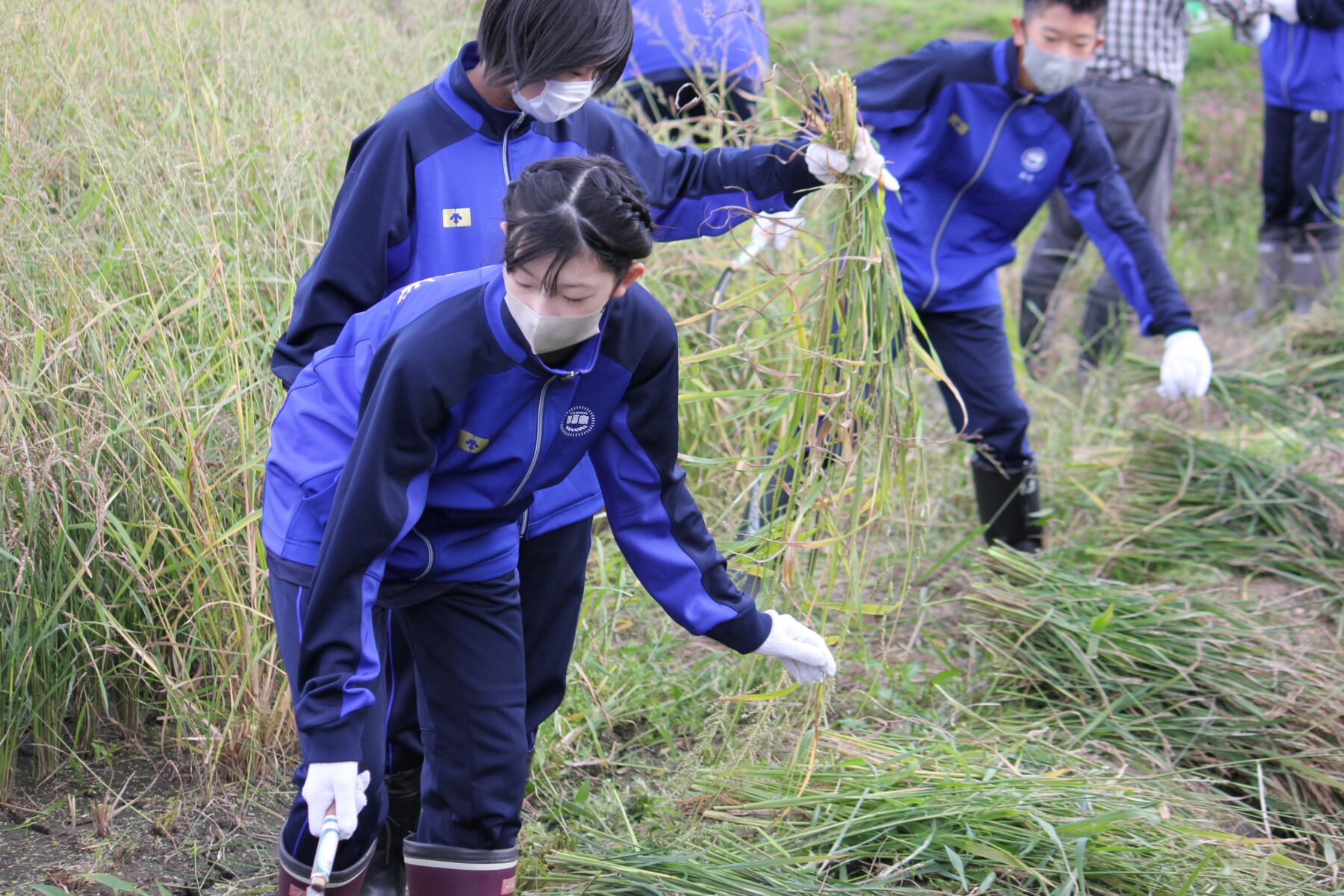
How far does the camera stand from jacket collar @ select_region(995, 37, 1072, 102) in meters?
3.27

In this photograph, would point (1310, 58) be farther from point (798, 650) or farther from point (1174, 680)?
point (798, 650)

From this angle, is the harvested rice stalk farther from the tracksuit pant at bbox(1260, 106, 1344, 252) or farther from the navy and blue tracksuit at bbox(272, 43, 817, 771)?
the tracksuit pant at bbox(1260, 106, 1344, 252)

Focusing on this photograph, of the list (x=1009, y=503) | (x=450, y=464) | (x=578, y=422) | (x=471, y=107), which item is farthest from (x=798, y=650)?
(x=1009, y=503)

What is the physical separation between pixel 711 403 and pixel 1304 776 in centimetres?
174

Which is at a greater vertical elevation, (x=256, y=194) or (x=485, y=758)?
(x=256, y=194)

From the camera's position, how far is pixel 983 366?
3.41 metres

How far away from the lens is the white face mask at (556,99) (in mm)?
1943

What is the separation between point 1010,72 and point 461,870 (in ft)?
7.92

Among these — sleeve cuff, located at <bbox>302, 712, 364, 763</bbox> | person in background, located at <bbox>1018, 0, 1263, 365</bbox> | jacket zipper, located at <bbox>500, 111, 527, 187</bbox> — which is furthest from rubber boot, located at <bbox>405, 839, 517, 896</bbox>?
person in background, located at <bbox>1018, 0, 1263, 365</bbox>

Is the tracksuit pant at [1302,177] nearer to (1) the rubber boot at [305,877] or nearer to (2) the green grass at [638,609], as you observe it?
(2) the green grass at [638,609]

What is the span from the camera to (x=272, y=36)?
3498mm

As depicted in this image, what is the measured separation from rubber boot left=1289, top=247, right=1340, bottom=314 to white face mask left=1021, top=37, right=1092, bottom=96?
291 centimetres

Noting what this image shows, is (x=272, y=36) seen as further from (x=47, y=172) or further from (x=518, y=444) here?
(x=518, y=444)

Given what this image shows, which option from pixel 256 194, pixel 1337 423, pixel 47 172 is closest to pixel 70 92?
pixel 47 172
